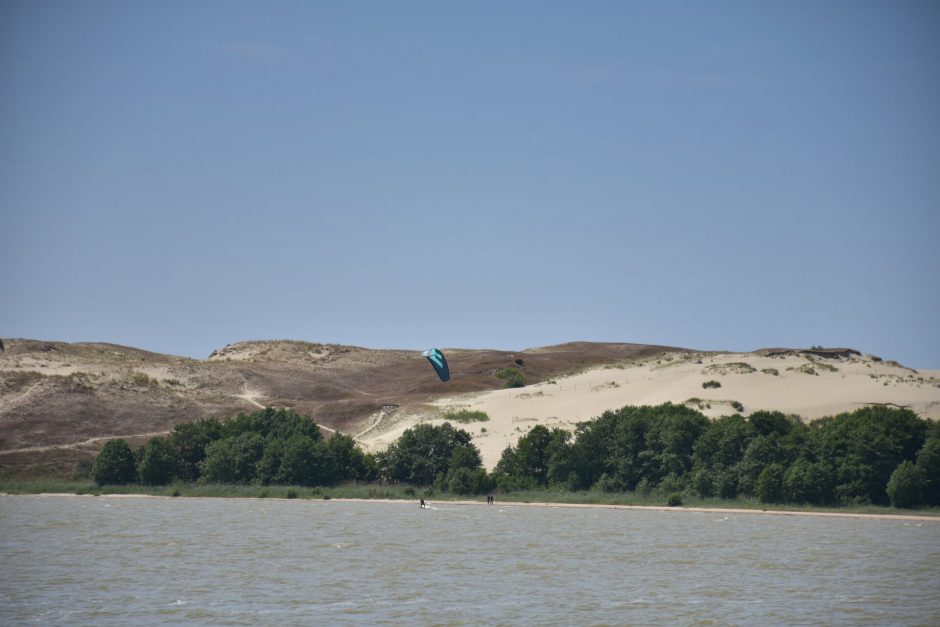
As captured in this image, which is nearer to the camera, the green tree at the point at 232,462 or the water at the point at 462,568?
the water at the point at 462,568

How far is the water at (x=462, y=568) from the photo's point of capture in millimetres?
30953

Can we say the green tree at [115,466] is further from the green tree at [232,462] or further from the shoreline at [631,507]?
the green tree at [232,462]

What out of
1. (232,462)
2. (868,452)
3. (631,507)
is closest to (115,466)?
(232,462)

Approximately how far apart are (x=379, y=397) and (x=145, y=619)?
284 feet

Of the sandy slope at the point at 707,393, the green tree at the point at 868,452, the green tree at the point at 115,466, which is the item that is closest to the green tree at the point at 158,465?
the green tree at the point at 115,466

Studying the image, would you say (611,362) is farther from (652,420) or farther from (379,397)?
(652,420)

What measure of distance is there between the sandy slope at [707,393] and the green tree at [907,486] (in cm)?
2679

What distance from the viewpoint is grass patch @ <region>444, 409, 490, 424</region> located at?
99688 millimetres

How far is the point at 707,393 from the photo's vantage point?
97938 millimetres

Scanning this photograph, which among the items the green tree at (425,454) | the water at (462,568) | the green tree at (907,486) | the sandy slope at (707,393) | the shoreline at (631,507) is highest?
the sandy slope at (707,393)

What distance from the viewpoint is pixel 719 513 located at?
6203cm

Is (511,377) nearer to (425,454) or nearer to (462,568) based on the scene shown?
(425,454)

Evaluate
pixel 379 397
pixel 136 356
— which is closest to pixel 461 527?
pixel 379 397

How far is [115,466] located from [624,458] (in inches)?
1348
